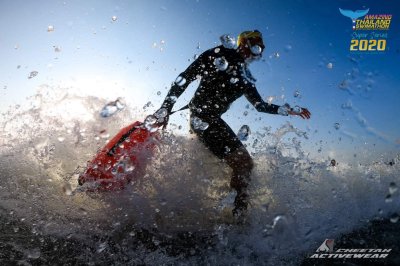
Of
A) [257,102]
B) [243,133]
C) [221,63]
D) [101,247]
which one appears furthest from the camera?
[257,102]

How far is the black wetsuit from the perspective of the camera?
11.8 ft

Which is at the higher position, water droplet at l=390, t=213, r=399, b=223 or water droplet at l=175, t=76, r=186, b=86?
water droplet at l=175, t=76, r=186, b=86

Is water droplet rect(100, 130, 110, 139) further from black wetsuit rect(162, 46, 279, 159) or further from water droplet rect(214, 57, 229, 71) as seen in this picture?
water droplet rect(214, 57, 229, 71)

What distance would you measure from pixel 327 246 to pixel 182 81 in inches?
90.5

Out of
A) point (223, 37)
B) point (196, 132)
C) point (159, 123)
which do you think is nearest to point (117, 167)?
point (159, 123)

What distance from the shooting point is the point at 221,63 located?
358 cm

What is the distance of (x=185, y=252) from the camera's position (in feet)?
8.34

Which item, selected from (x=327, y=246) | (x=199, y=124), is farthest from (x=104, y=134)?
(x=327, y=246)

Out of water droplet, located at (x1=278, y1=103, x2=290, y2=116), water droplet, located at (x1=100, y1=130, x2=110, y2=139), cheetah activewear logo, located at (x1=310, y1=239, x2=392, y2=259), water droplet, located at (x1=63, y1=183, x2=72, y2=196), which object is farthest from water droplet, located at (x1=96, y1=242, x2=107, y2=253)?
water droplet, located at (x1=100, y1=130, x2=110, y2=139)

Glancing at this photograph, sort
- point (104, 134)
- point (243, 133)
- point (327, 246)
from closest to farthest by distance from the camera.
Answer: point (327, 246) < point (243, 133) < point (104, 134)

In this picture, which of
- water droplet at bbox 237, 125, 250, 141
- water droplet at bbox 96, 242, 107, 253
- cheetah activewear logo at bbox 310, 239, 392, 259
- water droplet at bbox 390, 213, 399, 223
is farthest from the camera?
water droplet at bbox 390, 213, 399, 223

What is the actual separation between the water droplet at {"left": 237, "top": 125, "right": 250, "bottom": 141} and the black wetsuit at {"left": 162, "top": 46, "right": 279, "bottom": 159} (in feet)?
0.54

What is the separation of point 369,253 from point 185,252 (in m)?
1.59

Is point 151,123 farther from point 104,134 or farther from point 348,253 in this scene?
point 348,253
